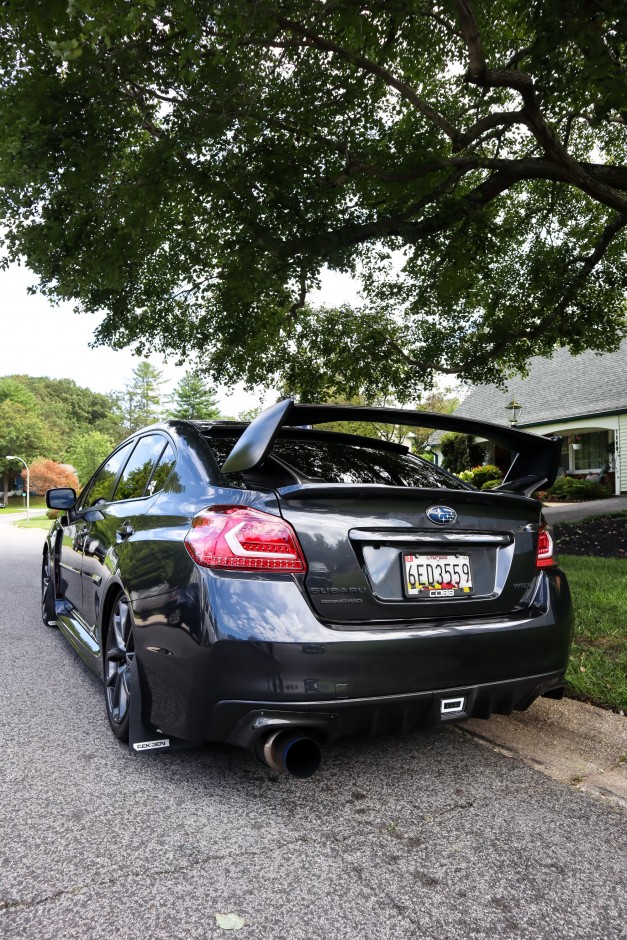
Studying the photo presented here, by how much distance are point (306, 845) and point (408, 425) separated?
1.93 meters

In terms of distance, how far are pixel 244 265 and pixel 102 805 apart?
8.00 metres

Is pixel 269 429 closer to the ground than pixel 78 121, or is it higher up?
closer to the ground

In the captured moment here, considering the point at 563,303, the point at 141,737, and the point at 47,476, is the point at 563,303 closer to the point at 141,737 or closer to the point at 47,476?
the point at 141,737

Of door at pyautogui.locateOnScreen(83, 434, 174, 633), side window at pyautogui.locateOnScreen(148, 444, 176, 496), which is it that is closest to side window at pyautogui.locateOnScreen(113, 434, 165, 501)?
door at pyautogui.locateOnScreen(83, 434, 174, 633)

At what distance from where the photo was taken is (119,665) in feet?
11.0

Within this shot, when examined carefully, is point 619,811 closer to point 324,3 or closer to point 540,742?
point 540,742

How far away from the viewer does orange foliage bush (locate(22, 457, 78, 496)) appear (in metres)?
64.7

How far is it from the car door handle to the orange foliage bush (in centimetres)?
6400

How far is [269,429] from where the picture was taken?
2.68 metres

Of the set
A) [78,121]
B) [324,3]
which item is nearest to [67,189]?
[78,121]

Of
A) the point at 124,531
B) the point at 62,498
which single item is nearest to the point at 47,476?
the point at 62,498

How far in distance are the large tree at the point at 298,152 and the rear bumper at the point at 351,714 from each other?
4453 millimetres

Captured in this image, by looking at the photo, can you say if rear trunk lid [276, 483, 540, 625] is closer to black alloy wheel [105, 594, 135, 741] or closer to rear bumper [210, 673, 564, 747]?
rear bumper [210, 673, 564, 747]

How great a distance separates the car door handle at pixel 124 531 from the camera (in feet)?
11.1
